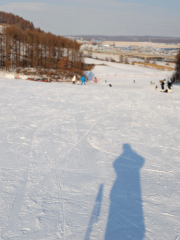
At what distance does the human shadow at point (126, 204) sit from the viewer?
3.41 metres

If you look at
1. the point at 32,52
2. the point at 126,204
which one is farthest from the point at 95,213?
the point at 32,52

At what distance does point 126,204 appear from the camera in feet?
13.3

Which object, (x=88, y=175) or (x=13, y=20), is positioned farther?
(x=13, y=20)

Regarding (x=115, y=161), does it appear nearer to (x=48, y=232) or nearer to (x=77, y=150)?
(x=77, y=150)

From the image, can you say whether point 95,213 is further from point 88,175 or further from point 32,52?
point 32,52

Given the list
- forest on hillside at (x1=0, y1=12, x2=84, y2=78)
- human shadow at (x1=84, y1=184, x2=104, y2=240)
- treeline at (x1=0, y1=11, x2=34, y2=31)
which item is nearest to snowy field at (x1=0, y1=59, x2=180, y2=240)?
human shadow at (x1=84, y1=184, x2=104, y2=240)

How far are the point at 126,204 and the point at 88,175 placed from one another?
1234 millimetres

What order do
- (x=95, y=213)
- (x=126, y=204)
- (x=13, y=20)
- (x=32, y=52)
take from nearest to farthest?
1. (x=95, y=213)
2. (x=126, y=204)
3. (x=32, y=52)
4. (x=13, y=20)

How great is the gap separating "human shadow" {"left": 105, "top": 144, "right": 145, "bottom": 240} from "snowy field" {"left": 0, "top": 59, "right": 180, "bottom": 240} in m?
0.02

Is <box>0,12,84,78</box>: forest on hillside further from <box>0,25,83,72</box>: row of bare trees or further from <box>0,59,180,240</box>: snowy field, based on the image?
<box>0,59,180,240</box>: snowy field

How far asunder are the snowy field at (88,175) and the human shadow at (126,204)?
0.02 meters

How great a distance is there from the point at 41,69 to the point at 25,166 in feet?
113

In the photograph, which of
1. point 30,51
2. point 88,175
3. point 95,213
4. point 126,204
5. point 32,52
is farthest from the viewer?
point 30,51

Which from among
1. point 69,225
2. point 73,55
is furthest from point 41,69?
point 69,225
